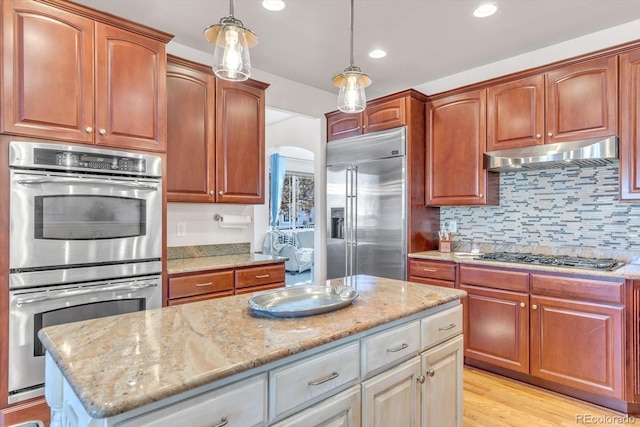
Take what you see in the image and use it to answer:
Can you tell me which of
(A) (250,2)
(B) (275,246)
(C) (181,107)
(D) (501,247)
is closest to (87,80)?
(C) (181,107)

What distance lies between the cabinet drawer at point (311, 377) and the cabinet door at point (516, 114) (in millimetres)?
2582

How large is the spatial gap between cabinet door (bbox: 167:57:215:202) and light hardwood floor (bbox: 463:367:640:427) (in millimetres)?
2515

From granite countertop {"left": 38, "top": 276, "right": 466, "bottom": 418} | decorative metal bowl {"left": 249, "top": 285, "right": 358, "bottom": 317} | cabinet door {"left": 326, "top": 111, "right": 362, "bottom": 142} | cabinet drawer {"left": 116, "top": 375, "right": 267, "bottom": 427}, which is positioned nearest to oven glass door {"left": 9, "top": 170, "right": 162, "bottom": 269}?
granite countertop {"left": 38, "top": 276, "right": 466, "bottom": 418}

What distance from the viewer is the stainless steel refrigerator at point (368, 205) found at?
3492 millimetres

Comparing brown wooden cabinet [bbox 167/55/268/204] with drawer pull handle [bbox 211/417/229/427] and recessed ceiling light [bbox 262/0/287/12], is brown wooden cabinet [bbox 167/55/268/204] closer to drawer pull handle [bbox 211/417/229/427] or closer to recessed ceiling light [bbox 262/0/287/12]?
recessed ceiling light [bbox 262/0/287/12]

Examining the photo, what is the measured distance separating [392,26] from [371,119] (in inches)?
44.6

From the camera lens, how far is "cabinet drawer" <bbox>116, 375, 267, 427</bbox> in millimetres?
839

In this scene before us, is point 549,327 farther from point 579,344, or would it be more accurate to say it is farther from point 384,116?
point 384,116

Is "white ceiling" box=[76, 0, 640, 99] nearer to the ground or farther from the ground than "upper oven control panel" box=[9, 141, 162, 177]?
farther from the ground

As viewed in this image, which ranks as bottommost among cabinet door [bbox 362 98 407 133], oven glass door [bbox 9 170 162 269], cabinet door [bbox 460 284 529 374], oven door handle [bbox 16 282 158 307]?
cabinet door [bbox 460 284 529 374]

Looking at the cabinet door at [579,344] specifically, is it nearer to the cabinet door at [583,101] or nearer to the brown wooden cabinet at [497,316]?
the brown wooden cabinet at [497,316]

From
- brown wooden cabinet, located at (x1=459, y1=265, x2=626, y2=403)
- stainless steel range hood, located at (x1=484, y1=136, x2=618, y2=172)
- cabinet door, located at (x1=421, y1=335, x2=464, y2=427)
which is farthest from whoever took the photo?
stainless steel range hood, located at (x1=484, y1=136, x2=618, y2=172)

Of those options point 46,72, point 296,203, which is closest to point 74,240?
point 46,72

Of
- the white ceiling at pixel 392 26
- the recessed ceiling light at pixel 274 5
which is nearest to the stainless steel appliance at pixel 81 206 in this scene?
the white ceiling at pixel 392 26
